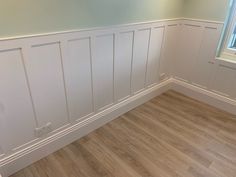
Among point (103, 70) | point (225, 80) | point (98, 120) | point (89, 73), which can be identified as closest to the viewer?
point (89, 73)

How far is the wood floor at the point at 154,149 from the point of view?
1677 millimetres

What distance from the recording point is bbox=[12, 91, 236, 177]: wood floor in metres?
1.68

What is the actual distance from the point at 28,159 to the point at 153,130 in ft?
4.46

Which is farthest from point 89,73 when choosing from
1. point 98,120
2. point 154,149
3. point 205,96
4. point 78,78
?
point 205,96

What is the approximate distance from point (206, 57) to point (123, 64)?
1.25 m

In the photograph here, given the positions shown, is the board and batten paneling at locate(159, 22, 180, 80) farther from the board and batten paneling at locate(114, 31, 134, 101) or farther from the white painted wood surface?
the board and batten paneling at locate(114, 31, 134, 101)

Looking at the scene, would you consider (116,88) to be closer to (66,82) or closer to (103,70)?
(103,70)

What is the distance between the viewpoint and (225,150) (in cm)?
194

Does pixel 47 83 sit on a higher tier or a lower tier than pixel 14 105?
higher

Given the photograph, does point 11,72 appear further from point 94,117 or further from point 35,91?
point 94,117

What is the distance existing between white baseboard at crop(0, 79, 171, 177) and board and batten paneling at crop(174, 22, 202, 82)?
63cm

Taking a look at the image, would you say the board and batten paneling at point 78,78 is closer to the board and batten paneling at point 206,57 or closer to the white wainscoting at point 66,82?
the white wainscoting at point 66,82

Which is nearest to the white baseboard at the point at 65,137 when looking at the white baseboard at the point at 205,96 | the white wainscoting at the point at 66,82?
the white wainscoting at the point at 66,82

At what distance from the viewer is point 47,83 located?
5.15 ft
